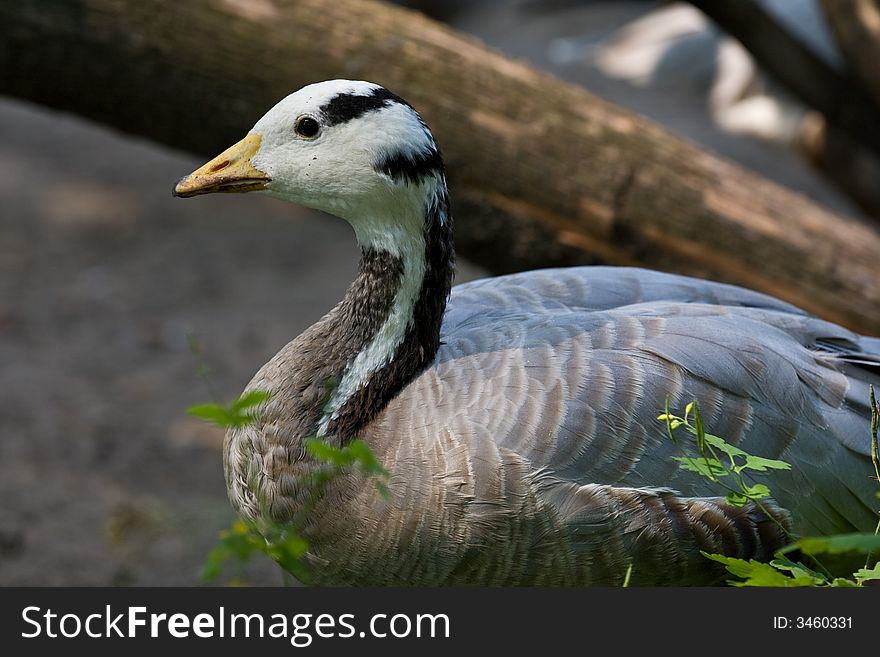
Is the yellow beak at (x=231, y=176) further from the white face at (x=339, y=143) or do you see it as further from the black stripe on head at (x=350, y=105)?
the black stripe on head at (x=350, y=105)

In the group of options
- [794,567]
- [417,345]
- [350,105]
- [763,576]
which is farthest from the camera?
[417,345]

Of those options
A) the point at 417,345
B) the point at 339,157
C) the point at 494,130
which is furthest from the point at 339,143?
the point at 494,130

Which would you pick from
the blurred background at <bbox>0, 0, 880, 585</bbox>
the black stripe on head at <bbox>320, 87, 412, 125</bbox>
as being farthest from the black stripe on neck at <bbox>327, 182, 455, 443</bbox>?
the blurred background at <bbox>0, 0, 880, 585</bbox>

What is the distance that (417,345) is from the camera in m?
2.94

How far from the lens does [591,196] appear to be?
4.33 metres

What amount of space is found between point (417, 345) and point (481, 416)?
12.2 inches

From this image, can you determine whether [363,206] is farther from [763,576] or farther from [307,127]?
[763,576]

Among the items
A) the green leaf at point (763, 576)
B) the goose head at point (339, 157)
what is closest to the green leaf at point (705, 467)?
the green leaf at point (763, 576)

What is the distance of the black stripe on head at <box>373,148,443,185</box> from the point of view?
2715 millimetres

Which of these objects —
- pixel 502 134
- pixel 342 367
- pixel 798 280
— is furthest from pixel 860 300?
pixel 342 367

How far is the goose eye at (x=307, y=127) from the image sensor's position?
273 cm

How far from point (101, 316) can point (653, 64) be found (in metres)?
5.97

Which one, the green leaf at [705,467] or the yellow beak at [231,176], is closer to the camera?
the green leaf at [705,467]

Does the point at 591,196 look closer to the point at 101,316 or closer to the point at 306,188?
the point at 306,188
